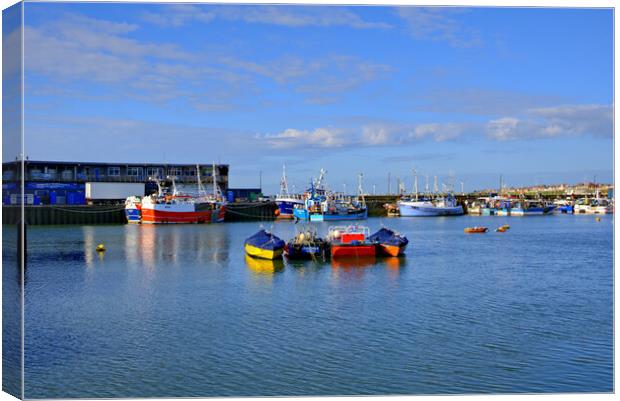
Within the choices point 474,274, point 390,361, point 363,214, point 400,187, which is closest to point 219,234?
point 474,274

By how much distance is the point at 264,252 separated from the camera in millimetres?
32656

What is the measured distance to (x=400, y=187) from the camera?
113688 millimetres

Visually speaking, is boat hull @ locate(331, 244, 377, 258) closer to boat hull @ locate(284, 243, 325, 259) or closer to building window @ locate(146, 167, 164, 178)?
boat hull @ locate(284, 243, 325, 259)

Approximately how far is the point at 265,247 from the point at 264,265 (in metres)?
1.93

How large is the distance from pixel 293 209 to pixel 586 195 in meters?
59.4

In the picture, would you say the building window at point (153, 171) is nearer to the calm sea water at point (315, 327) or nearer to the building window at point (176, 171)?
the building window at point (176, 171)

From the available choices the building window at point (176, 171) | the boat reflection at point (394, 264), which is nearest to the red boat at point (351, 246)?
the boat reflection at point (394, 264)

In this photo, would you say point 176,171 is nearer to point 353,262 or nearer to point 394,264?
point 353,262

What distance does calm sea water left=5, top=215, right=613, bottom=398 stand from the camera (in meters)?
12.8

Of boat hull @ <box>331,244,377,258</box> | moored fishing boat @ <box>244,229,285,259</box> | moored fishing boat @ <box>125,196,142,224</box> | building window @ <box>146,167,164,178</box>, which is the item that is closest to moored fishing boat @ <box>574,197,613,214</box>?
building window @ <box>146,167,164,178</box>

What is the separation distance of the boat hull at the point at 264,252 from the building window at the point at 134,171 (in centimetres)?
5181

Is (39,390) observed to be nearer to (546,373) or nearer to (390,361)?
Answer: (390,361)

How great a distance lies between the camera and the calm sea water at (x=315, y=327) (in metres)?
12.8

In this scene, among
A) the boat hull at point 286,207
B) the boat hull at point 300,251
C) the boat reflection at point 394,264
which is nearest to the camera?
the boat reflection at point 394,264
